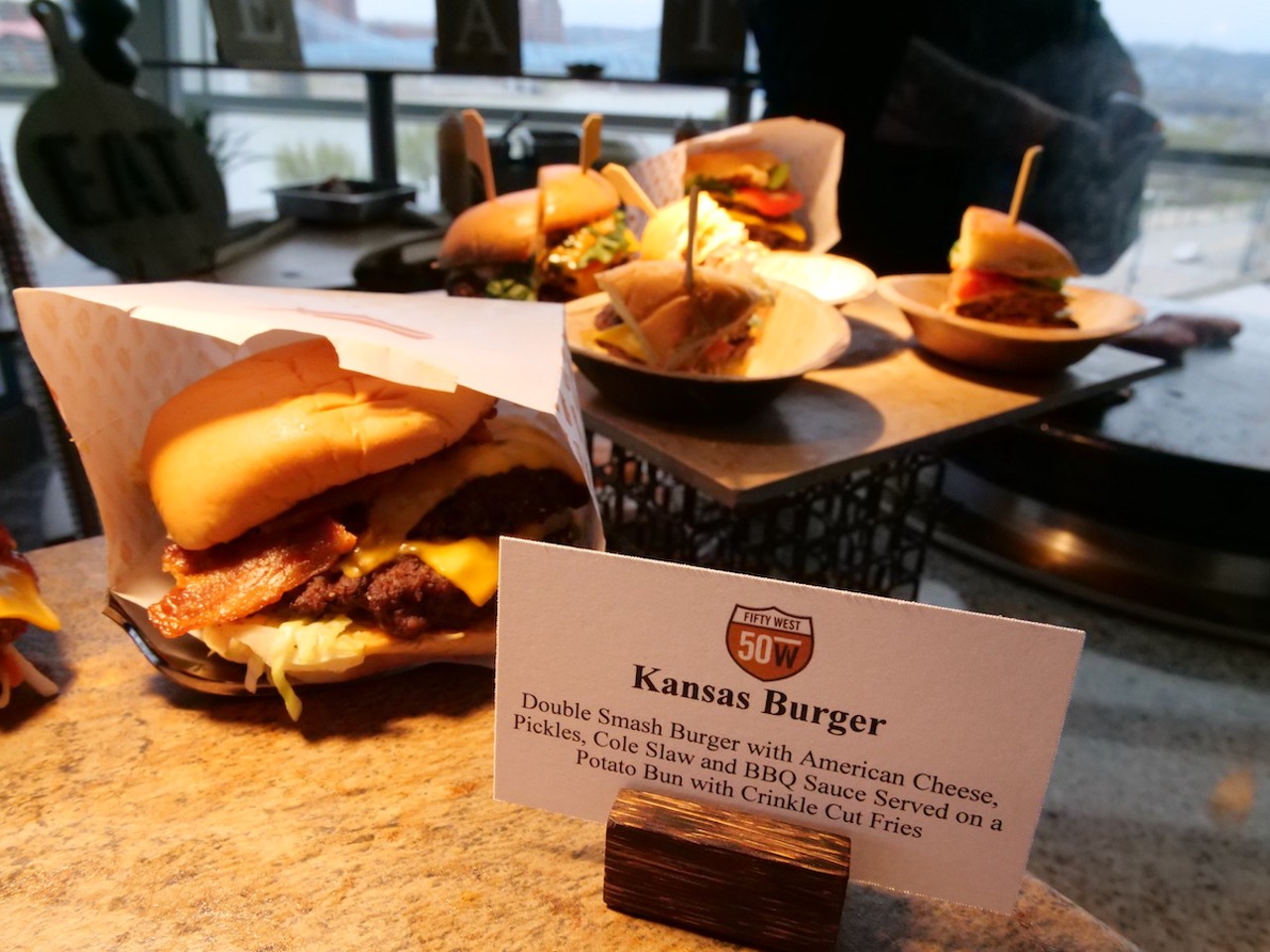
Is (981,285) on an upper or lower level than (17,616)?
upper

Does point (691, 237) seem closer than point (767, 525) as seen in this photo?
Yes

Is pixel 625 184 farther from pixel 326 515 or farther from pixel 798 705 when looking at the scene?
pixel 798 705

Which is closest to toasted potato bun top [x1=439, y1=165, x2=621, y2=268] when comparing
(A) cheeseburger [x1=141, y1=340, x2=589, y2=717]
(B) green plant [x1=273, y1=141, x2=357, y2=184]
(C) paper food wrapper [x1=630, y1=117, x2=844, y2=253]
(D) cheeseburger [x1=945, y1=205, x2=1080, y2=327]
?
(C) paper food wrapper [x1=630, y1=117, x2=844, y2=253]

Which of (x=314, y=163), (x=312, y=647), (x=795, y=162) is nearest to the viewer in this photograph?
(x=312, y=647)

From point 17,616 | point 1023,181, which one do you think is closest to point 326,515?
point 17,616

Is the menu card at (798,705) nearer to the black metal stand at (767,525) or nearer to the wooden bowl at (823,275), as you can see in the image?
the black metal stand at (767,525)

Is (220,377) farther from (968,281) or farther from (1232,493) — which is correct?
(1232,493)
